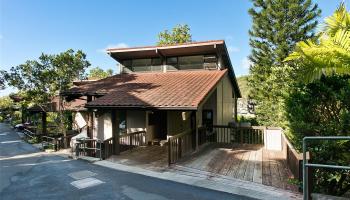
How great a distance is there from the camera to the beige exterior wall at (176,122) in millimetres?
13865

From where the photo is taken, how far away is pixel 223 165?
9.27m

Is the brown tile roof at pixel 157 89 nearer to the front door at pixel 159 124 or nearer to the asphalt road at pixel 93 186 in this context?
the front door at pixel 159 124

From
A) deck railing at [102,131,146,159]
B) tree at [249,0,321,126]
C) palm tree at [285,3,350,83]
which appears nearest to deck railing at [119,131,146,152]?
deck railing at [102,131,146,159]

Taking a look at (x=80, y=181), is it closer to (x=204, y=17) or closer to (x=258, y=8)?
(x=204, y=17)

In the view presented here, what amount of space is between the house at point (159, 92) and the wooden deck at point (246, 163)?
57.1 inches

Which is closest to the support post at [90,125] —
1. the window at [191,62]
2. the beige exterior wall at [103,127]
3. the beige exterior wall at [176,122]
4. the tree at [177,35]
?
the beige exterior wall at [103,127]

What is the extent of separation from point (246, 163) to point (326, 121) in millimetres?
3802

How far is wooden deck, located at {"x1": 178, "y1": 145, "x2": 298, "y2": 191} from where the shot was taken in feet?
25.4

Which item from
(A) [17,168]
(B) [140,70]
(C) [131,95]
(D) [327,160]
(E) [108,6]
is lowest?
(A) [17,168]

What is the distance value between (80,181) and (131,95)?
17.1ft

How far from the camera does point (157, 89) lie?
1267cm

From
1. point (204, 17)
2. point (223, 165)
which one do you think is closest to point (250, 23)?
point (204, 17)

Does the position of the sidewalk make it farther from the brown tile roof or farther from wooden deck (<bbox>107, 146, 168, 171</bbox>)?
the brown tile roof

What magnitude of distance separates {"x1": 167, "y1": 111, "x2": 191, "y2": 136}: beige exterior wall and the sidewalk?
457cm
